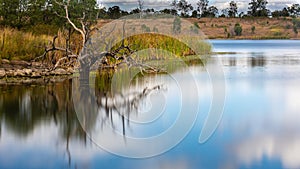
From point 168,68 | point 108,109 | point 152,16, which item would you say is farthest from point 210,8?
point 108,109

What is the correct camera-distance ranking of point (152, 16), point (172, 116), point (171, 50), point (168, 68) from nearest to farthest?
Answer: 1. point (172, 116)
2. point (168, 68)
3. point (171, 50)
4. point (152, 16)

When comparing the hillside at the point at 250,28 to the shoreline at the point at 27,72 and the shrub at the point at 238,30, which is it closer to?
the shrub at the point at 238,30

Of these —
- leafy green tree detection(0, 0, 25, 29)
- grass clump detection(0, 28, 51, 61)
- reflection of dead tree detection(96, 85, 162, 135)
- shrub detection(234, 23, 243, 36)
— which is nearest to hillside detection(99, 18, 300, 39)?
shrub detection(234, 23, 243, 36)

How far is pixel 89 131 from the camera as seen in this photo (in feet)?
19.2

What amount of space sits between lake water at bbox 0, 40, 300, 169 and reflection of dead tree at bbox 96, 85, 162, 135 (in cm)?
1

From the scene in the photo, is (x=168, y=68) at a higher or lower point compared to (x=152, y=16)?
lower

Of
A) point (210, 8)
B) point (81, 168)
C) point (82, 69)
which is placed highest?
point (210, 8)

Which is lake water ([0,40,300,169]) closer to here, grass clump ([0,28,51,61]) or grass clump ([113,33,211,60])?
grass clump ([0,28,51,61])

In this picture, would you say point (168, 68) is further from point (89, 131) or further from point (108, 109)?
point (89, 131)

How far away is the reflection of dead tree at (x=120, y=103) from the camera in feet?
22.3

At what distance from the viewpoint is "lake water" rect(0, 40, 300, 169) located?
4.71m

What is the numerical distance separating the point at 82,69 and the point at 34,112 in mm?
3855

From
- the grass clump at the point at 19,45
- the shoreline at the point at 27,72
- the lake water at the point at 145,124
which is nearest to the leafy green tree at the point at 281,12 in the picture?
the grass clump at the point at 19,45

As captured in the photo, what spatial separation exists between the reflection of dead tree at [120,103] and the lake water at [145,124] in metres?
0.01
